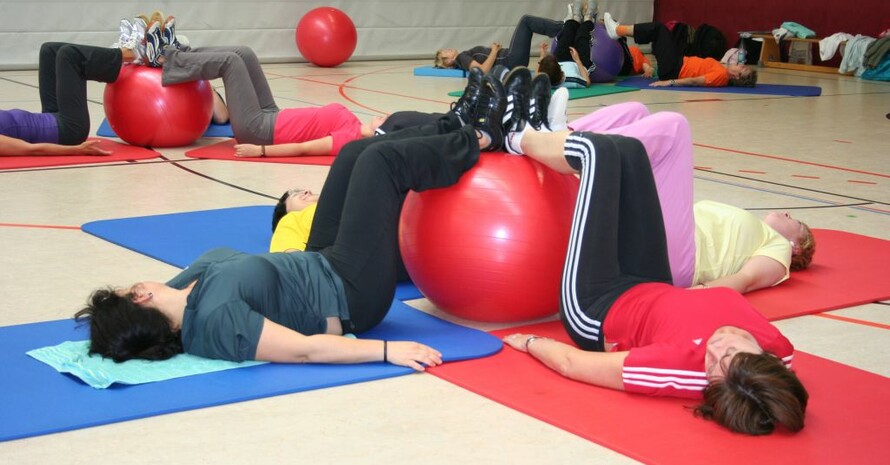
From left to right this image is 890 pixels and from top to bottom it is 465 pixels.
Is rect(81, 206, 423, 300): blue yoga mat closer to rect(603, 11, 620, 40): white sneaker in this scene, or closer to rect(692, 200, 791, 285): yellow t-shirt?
rect(692, 200, 791, 285): yellow t-shirt

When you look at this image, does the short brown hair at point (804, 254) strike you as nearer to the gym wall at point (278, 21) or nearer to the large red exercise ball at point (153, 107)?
the large red exercise ball at point (153, 107)

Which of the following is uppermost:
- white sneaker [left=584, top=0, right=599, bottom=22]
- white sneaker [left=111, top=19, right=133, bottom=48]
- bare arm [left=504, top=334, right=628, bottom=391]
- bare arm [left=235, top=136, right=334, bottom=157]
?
white sneaker [left=111, top=19, right=133, bottom=48]

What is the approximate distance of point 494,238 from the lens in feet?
9.70

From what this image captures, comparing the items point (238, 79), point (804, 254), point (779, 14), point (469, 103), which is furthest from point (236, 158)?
point (779, 14)

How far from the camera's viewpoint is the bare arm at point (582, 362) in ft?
8.34

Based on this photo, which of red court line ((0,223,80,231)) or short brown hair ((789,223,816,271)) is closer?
short brown hair ((789,223,816,271))

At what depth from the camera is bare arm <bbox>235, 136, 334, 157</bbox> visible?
5.82 m

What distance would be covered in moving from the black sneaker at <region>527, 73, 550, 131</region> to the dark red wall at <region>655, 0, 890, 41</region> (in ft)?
33.9

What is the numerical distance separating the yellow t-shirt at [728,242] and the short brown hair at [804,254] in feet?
0.48

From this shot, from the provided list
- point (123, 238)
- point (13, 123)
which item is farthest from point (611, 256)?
point (13, 123)

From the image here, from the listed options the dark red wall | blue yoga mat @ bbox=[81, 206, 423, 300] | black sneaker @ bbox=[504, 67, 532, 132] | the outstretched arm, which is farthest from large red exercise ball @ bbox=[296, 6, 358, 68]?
black sneaker @ bbox=[504, 67, 532, 132]

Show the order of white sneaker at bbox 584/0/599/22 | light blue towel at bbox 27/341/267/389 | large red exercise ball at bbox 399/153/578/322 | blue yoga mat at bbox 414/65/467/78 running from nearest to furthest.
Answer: light blue towel at bbox 27/341/267/389 → large red exercise ball at bbox 399/153/578/322 → white sneaker at bbox 584/0/599/22 → blue yoga mat at bbox 414/65/467/78

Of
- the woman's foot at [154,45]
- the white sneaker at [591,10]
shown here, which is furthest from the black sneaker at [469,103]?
the white sneaker at [591,10]

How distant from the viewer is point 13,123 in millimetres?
5590
